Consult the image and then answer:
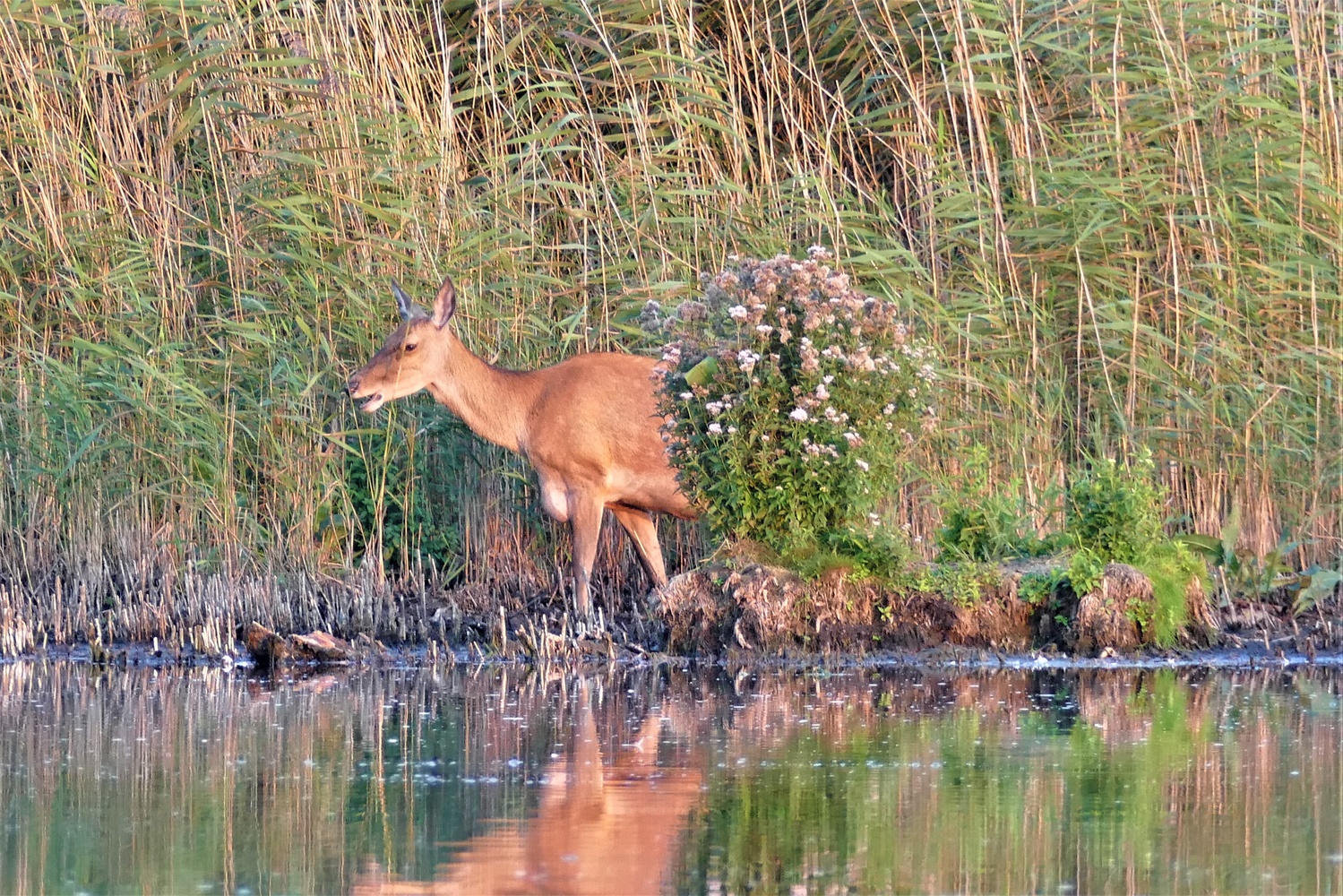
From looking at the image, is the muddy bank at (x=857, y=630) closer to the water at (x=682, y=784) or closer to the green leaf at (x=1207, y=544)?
the green leaf at (x=1207, y=544)

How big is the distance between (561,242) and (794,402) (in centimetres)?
245

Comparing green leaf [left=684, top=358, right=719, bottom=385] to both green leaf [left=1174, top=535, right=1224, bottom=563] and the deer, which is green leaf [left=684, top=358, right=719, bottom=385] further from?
green leaf [left=1174, top=535, right=1224, bottom=563]

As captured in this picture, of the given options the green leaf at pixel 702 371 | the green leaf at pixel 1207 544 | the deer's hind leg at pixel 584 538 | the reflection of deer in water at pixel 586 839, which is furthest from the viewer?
the deer's hind leg at pixel 584 538

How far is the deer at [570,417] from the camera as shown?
10312mm

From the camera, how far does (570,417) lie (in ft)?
33.8

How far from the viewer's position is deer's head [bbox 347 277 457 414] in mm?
10359

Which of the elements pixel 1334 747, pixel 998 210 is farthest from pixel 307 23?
pixel 1334 747

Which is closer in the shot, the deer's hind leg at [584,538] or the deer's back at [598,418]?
the deer's hind leg at [584,538]

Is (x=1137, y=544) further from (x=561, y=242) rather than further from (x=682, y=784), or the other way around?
(x=561, y=242)

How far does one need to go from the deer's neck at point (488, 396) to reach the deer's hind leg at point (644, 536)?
65 centimetres

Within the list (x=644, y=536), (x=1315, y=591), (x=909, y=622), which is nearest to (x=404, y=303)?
(x=644, y=536)

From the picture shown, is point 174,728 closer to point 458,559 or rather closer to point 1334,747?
point 458,559

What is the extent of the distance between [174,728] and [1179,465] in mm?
5237

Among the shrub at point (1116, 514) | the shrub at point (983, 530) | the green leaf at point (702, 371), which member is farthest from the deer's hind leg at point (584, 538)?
the shrub at point (1116, 514)
